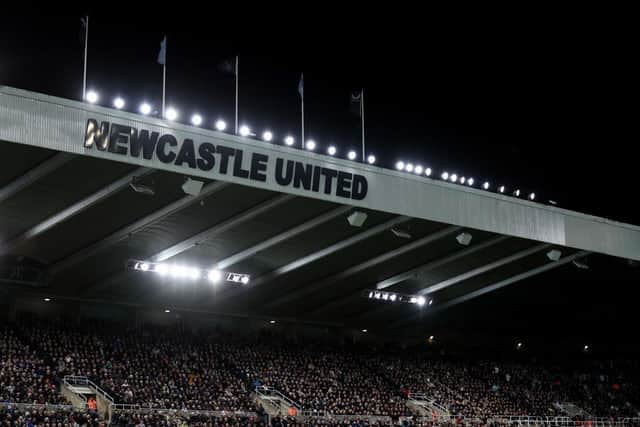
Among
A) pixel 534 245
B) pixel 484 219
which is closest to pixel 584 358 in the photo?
pixel 534 245

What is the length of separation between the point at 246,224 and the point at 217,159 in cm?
517

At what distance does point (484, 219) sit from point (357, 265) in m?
6.81

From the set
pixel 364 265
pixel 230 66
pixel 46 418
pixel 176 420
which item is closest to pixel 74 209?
pixel 46 418

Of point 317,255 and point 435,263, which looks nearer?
point 317,255

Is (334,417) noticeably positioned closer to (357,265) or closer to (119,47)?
(357,265)

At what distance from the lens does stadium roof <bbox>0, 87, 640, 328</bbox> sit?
28.5m

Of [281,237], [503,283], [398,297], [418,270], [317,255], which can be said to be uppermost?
[418,270]

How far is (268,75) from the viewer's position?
44.9 meters

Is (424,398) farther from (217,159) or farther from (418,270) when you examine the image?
(217,159)

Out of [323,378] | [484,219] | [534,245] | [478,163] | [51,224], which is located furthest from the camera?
[478,163]

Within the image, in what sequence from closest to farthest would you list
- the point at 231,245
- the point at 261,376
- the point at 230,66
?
the point at 230,66, the point at 231,245, the point at 261,376

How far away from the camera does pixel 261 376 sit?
42.4 metres

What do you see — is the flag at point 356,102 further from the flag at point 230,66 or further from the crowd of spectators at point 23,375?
the crowd of spectators at point 23,375

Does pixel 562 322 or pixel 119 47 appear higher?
pixel 119 47
